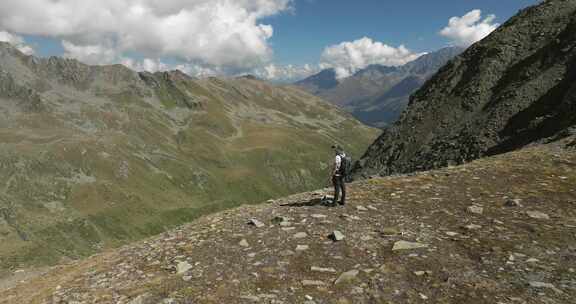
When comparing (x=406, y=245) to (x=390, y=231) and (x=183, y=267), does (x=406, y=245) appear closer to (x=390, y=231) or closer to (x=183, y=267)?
(x=390, y=231)

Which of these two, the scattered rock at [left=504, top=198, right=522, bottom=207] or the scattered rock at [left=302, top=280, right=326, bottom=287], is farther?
the scattered rock at [left=504, top=198, right=522, bottom=207]

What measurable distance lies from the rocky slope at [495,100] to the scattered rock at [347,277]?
30861 millimetres

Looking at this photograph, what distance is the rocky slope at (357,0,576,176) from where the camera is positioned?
45.6m

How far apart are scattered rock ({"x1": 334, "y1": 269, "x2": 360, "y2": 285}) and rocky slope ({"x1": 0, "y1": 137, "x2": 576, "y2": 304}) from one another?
0.16ft

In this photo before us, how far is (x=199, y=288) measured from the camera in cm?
1129

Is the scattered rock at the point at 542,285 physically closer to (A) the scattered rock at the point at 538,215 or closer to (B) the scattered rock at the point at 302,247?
(A) the scattered rock at the point at 538,215

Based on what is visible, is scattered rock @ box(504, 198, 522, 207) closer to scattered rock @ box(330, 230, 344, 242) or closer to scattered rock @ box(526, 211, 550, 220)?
scattered rock @ box(526, 211, 550, 220)

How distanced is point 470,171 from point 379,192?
612 cm

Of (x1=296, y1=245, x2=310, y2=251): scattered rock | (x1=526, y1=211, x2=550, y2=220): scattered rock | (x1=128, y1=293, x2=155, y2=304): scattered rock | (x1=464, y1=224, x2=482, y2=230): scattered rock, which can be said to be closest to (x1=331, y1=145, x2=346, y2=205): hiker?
(x1=296, y1=245, x2=310, y2=251): scattered rock

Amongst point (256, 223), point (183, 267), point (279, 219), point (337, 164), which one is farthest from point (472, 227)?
point (183, 267)

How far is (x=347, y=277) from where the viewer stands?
36.4 feet

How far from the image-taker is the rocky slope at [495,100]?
149 feet

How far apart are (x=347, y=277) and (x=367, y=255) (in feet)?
4.92

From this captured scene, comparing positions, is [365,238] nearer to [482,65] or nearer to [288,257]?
[288,257]
